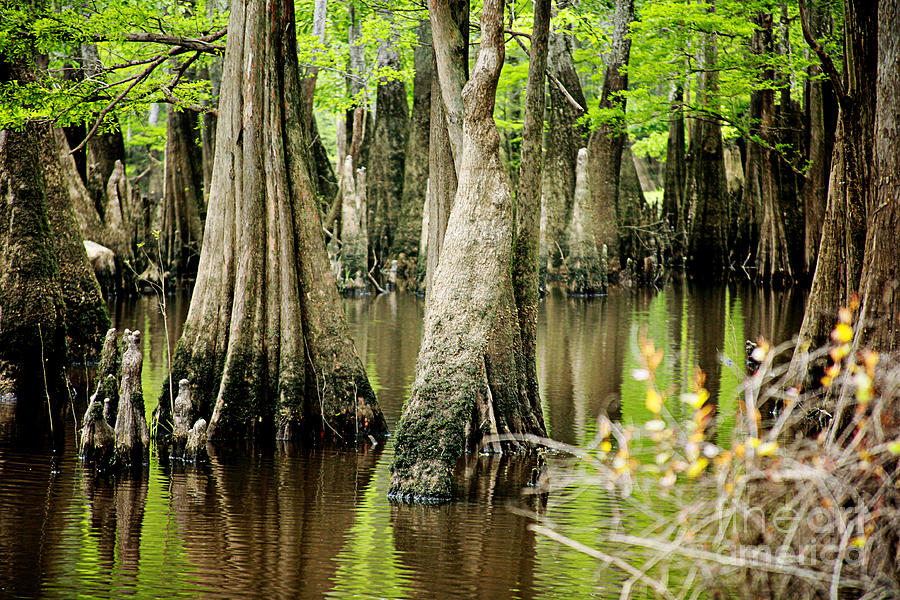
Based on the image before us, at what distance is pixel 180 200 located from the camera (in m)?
20.0

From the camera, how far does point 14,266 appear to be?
9.63 m

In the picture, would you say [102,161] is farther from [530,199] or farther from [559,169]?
[530,199]

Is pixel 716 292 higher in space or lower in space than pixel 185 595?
higher

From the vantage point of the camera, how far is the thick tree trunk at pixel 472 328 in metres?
6.37

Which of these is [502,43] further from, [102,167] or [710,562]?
[102,167]

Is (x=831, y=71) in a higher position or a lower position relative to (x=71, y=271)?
higher

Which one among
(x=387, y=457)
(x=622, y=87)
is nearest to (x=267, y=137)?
(x=387, y=457)

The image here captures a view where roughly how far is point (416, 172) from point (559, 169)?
3.31m

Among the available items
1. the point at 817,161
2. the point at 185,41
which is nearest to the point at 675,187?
the point at 817,161

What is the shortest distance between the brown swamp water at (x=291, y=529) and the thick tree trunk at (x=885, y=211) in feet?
4.94

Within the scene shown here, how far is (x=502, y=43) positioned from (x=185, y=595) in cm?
430

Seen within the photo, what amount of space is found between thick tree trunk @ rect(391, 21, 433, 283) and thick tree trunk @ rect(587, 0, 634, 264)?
350 cm

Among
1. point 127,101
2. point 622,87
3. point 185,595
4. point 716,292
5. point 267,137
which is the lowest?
point 185,595

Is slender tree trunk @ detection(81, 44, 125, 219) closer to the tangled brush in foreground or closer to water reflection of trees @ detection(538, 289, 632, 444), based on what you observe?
water reflection of trees @ detection(538, 289, 632, 444)
